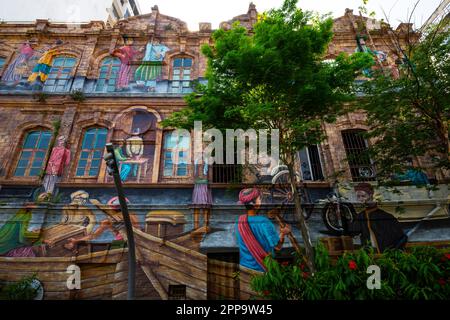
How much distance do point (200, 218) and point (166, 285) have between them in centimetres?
209

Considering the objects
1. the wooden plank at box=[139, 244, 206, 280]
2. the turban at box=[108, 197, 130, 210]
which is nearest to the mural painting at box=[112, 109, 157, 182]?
the turban at box=[108, 197, 130, 210]

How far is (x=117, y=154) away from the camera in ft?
30.4

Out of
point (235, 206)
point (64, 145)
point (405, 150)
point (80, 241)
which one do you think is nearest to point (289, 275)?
point (235, 206)

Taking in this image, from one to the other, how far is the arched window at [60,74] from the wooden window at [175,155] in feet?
16.5

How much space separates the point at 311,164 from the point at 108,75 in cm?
917

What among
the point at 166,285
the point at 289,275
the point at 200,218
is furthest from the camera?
the point at 200,218

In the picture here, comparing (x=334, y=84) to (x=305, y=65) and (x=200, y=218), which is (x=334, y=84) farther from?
(x=200, y=218)

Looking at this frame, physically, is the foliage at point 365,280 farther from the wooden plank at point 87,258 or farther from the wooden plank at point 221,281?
the wooden plank at point 87,258

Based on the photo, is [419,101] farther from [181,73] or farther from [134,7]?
[134,7]

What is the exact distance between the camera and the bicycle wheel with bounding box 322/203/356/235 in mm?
8133

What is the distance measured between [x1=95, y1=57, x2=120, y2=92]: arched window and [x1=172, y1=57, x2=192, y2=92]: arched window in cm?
248

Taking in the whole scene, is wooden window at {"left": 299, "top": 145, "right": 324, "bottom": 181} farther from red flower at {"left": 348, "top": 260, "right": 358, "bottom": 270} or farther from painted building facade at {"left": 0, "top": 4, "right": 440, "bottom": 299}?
red flower at {"left": 348, "top": 260, "right": 358, "bottom": 270}

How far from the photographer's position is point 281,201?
8.44m

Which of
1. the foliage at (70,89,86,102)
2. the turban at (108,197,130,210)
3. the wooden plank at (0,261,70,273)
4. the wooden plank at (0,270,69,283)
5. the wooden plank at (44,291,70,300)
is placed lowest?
the wooden plank at (44,291,70,300)
